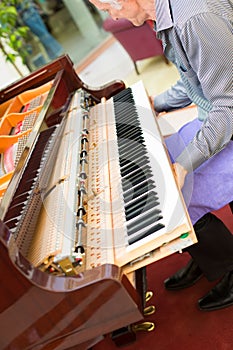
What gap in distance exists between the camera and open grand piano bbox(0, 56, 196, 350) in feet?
3.77

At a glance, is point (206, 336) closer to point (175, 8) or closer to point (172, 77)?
point (175, 8)

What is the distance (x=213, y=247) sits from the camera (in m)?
1.88

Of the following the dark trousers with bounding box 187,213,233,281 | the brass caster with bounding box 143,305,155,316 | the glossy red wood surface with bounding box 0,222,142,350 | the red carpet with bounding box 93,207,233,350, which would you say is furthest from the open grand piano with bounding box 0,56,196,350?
the brass caster with bounding box 143,305,155,316

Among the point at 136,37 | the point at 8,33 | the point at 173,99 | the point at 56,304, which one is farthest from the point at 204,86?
the point at 8,33

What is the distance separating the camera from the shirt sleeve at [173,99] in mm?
2170

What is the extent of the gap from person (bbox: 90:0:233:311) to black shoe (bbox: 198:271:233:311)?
7.8 inches

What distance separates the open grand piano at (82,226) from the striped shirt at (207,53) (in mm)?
162

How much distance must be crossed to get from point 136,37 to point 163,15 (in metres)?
3.77

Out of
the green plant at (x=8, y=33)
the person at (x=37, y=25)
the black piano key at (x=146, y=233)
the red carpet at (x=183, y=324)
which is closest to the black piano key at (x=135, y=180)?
the black piano key at (x=146, y=233)

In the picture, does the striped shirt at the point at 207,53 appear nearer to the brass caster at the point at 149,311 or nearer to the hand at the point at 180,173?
the hand at the point at 180,173

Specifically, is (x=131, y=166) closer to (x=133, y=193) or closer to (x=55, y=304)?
(x=133, y=193)

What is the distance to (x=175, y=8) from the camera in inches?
62.6

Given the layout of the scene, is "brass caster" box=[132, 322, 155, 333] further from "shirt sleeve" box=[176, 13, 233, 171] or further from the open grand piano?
"shirt sleeve" box=[176, 13, 233, 171]

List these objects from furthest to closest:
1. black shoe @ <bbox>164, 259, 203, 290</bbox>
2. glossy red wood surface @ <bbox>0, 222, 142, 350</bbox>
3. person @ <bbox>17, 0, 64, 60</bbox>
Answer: person @ <bbox>17, 0, 64, 60</bbox>, black shoe @ <bbox>164, 259, 203, 290</bbox>, glossy red wood surface @ <bbox>0, 222, 142, 350</bbox>
